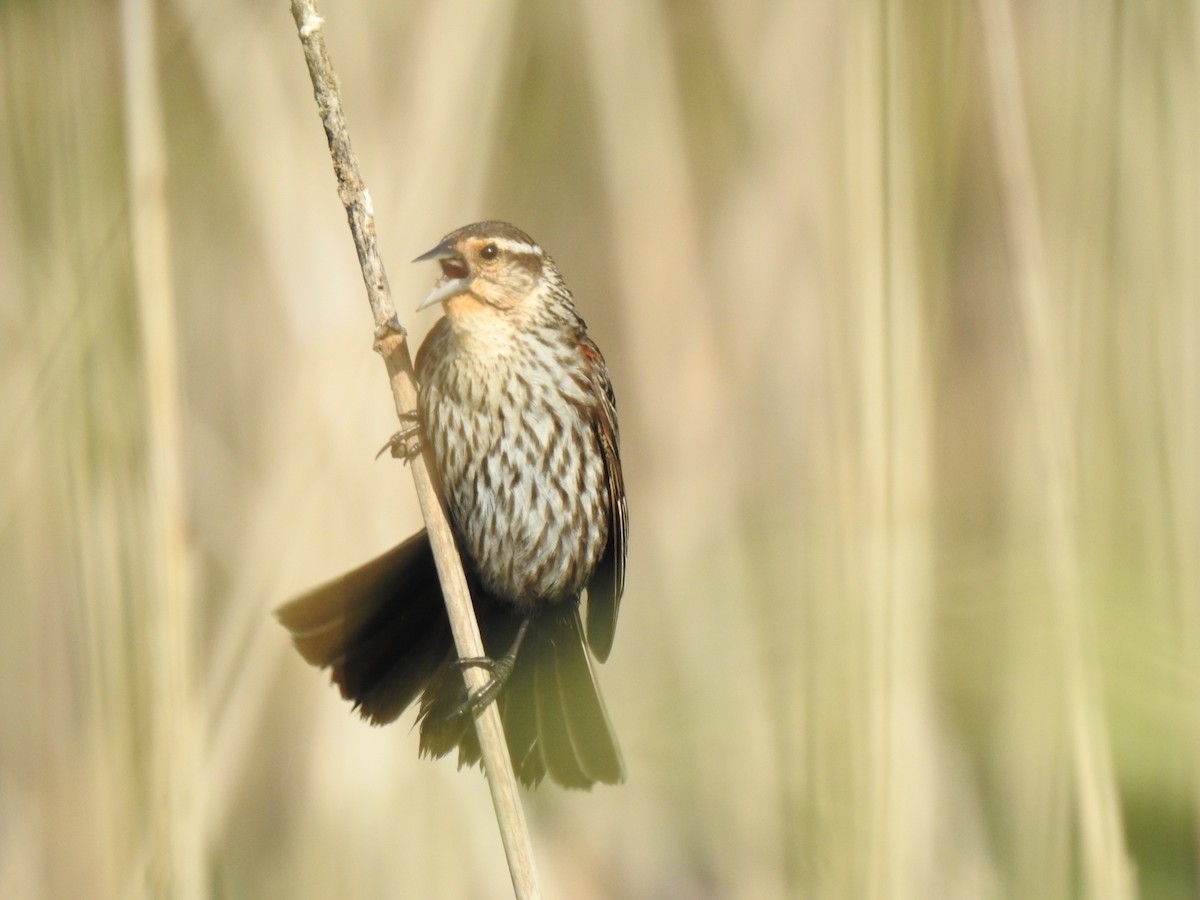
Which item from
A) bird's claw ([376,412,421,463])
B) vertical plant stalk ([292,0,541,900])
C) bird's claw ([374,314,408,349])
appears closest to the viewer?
vertical plant stalk ([292,0,541,900])

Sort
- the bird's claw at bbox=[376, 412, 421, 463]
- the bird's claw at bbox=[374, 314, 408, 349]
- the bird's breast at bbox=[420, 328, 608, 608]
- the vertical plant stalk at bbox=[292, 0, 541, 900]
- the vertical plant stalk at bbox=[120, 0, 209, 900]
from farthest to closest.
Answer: the bird's breast at bbox=[420, 328, 608, 608]
the bird's claw at bbox=[376, 412, 421, 463]
the vertical plant stalk at bbox=[120, 0, 209, 900]
the bird's claw at bbox=[374, 314, 408, 349]
the vertical plant stalk at bbox=[292, 0, 541, 900]

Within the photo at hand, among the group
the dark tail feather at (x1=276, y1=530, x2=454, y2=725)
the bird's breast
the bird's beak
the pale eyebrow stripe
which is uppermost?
the pale eyebrow stripe

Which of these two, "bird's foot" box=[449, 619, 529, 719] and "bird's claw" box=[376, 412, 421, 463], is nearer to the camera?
"bird's foot" box=[449, 619, 529, 719]

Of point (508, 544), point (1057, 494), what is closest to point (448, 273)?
point (508, 544)

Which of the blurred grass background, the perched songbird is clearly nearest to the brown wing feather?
the perched songbird

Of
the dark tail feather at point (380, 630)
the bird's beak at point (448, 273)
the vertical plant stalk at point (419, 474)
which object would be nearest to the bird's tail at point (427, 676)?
the dark tail feather at point (380, 630)

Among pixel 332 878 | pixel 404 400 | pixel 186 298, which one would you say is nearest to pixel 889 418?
pixel 404 400

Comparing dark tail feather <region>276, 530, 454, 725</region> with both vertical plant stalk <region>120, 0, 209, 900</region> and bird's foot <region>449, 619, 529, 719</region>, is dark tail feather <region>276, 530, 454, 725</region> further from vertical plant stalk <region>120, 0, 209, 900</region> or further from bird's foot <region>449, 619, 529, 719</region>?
vertical plant stalk <region>120, 0, 209, 900</region>

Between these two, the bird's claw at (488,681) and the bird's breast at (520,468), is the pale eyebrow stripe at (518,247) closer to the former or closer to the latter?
the bird's breast at (520,468)

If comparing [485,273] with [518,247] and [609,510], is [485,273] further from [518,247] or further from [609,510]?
[609,510]
